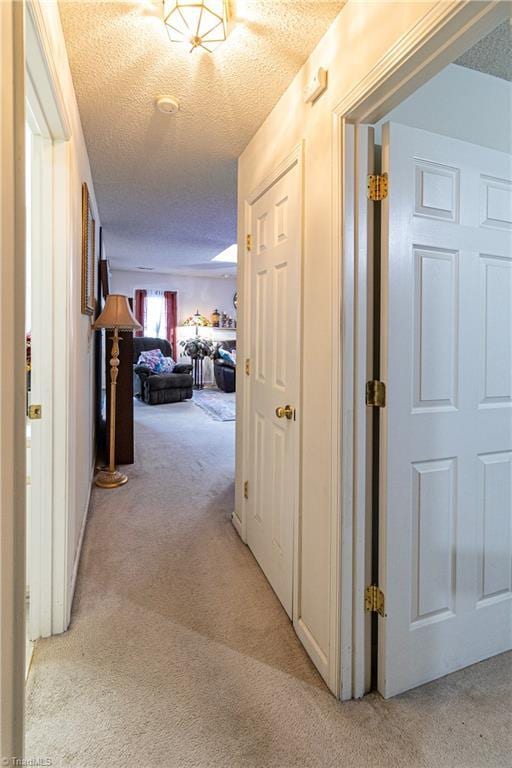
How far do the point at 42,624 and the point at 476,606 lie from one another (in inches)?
66.2

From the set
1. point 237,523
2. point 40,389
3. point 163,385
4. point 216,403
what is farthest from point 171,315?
point 40,389

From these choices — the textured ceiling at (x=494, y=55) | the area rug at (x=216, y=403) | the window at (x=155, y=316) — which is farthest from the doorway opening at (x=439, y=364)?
the window at (x=155, y=316)

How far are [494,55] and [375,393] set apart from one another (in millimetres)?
1274

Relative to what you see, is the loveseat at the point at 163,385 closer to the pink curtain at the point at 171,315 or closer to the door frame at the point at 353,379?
the pink curtain at the point at 171,315

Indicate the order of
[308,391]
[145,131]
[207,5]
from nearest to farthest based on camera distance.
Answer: [207,5] → [308,391] → [145,131]

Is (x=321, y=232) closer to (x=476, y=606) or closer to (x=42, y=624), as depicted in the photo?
(x=476, y=606)

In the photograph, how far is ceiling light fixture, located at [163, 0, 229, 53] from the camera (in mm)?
1280

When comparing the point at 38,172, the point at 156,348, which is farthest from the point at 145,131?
the point at 156,348

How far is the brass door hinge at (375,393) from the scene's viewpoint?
1.31 m

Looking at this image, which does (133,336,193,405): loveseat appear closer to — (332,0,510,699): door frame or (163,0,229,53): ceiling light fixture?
(163,0,229,53): ceiling light fixture

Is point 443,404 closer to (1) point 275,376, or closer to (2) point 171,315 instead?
(1) point 275,376

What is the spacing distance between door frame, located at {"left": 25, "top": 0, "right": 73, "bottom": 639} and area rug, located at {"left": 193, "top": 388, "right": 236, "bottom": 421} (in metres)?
4.05

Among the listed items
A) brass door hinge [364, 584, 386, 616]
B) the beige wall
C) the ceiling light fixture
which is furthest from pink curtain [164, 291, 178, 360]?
brass door hinge [364, 584, 386, 616]

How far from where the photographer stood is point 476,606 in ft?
4.88
